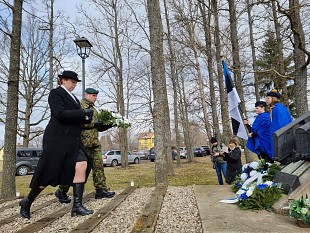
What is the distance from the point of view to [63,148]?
365cm

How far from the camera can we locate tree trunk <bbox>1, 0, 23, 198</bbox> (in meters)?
6.47

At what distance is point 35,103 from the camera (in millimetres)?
22531

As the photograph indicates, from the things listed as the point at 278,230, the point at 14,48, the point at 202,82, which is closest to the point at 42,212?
the point at 278,230

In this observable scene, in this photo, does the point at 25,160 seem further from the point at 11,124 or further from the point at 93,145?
the point at 93,145

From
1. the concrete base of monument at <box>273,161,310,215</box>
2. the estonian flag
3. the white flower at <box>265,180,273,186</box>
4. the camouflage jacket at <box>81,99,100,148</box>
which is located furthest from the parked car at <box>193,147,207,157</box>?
the concrete base of monument at <box>273,161,310,215</box>

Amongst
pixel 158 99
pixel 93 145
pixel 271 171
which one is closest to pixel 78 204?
pixel 93 145

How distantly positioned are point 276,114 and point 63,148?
12.2 feet

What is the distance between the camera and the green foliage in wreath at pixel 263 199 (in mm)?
3571

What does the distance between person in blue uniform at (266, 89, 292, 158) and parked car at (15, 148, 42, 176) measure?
1703 cm

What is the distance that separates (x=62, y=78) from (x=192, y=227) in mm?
2477

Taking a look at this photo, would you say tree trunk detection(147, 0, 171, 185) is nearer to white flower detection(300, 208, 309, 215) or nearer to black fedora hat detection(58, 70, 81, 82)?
black fedora hat detection(58, 70, 81, 82)

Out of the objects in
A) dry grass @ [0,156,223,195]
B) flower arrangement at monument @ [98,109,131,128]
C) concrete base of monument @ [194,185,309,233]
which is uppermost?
flower arrangement at monument @ [98,109,131,128]

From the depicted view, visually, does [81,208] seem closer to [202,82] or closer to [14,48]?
[14,48]

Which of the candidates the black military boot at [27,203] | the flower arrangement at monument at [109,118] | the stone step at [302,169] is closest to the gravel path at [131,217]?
the black military boot at [27,203]
